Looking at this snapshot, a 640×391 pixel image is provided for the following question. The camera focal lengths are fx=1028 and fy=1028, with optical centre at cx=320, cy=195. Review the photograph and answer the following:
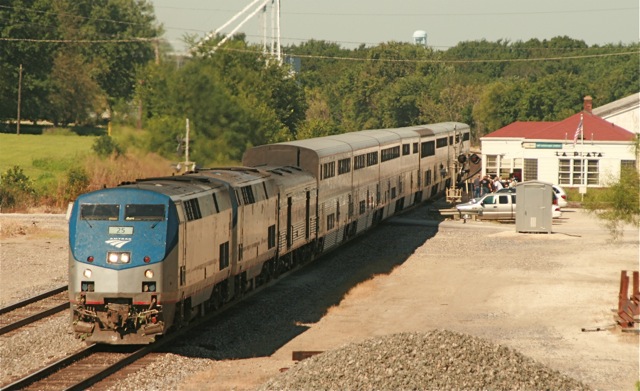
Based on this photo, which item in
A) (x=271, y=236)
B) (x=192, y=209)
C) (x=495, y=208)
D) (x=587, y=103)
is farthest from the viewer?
(x=587, y=103)

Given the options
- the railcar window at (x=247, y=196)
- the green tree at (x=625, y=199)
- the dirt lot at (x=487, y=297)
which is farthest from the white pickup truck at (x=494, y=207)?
the railcar window at (x=247, y=196)

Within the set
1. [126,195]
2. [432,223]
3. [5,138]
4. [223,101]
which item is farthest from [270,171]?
[5,138]

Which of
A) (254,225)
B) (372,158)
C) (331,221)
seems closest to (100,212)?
(254,225)

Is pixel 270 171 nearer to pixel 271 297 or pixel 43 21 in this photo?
pixel 271 297

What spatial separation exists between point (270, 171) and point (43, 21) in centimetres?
8456

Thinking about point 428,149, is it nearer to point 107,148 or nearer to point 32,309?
point 107,148

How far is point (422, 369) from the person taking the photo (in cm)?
1806

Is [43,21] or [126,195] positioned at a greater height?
[43,21]

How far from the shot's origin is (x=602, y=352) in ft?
80.8

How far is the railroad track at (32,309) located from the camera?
86.5 ft

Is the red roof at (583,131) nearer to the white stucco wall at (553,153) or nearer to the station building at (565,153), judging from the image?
the station building at (565,153)

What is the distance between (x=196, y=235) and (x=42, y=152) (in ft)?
219

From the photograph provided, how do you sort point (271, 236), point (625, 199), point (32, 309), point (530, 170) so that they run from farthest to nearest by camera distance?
1. point (530, 170)
2. point (625, 199)
3. point (271, 236)
4. point (32, 309)

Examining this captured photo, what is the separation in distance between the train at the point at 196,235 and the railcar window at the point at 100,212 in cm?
2
